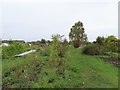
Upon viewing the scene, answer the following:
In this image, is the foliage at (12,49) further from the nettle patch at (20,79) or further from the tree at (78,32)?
the tree at (78,32)

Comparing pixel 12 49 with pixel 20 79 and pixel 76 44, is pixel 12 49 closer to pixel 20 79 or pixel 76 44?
pixel 20 79

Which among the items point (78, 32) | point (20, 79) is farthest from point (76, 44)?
point (20, 79)

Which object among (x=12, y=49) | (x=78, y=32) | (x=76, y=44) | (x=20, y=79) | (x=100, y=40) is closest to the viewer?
(x=20, y=79)

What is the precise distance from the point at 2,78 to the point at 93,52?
39.1 ft

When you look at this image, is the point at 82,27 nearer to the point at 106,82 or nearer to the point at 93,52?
the point at 93,52

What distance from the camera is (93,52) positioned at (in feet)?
61.7

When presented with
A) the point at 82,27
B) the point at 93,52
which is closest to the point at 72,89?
the point at 93,52

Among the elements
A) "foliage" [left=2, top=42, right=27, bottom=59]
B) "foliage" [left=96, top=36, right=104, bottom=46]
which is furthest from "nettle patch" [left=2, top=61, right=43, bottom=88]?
"foliage" [left=96, top=36, right=104, bottom=46]

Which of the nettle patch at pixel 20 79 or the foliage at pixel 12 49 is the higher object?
the foliage at pixel 12 49

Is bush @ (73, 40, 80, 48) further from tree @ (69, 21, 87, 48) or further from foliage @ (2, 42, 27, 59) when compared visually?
foliage @ (2, 42, 27, 59)

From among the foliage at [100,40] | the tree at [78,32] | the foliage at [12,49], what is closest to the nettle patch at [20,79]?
the foliage at [12,49]

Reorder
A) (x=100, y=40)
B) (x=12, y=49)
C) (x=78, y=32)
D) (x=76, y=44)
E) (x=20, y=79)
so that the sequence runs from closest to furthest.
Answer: (x=20, y=79) < (x=12, y=49) < (x=100, y=40) < (x=76, y=44) < (x=78, y=32)

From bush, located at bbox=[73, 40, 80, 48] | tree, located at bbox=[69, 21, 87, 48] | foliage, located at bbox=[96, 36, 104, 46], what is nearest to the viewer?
foliage, located at bbox=[96, 36, 104, 46]

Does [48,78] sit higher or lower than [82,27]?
lower
